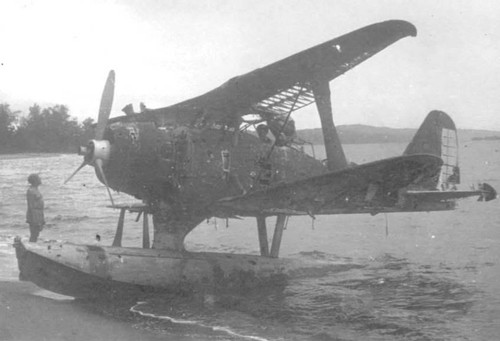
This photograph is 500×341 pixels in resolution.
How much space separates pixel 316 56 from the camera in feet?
27.3

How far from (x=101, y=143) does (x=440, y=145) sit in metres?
7.96

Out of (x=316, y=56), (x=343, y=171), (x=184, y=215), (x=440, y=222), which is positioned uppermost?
(x=316, y=56)

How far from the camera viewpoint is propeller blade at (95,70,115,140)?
28.3 ft

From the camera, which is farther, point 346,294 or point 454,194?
point 346,294

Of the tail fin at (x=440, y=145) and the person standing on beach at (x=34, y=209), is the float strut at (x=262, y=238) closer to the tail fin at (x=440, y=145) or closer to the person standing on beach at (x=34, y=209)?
the tail fin at (x=440, y=145)

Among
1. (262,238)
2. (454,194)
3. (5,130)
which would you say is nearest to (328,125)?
(454,194)

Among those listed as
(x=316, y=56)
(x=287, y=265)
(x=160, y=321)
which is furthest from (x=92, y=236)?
(x=316, y=56)

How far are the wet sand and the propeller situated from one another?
1.85 metres

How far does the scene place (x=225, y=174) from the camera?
9.35m

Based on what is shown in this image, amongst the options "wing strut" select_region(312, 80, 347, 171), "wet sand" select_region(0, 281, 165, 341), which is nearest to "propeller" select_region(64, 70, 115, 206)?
"wet sand" select_region(0, 281, 165, 341)

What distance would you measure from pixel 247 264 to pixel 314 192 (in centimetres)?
212

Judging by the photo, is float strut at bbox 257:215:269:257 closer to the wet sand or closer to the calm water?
the calm water

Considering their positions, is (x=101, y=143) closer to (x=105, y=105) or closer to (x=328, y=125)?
(x=105, y=105)

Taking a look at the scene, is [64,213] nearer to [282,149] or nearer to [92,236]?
[92,236]
